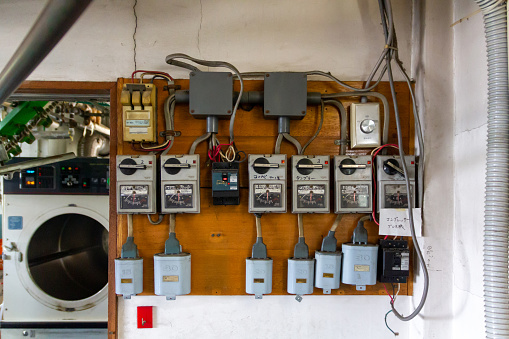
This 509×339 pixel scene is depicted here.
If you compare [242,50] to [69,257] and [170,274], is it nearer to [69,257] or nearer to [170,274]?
[170,274]

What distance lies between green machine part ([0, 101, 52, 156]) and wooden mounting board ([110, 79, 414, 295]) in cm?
110

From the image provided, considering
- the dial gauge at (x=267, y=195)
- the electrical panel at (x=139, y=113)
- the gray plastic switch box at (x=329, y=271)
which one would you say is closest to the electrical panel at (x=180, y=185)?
Answer: the electrical panel at (x=139, y=113)

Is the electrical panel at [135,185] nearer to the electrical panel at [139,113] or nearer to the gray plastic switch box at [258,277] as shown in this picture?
the electrical panel at [139,113]

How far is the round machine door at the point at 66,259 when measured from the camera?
2365mm

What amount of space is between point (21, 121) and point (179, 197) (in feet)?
5.04

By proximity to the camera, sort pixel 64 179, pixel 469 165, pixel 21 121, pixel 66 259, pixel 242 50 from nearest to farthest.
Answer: pixel 469 165 → pixel 242 50 → pixel 21 121 → pixel 64 179 → pixel 66 259

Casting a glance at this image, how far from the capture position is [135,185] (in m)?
1.28

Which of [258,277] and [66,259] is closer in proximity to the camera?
[258,277]

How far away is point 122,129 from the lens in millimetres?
1377

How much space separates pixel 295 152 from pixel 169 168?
1.80 feet

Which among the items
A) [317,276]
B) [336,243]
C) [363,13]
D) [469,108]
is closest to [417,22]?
[363,13]

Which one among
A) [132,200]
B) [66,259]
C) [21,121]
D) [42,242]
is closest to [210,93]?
[132,200]

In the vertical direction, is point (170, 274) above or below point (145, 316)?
above

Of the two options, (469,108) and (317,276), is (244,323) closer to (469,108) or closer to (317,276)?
(317,276)
